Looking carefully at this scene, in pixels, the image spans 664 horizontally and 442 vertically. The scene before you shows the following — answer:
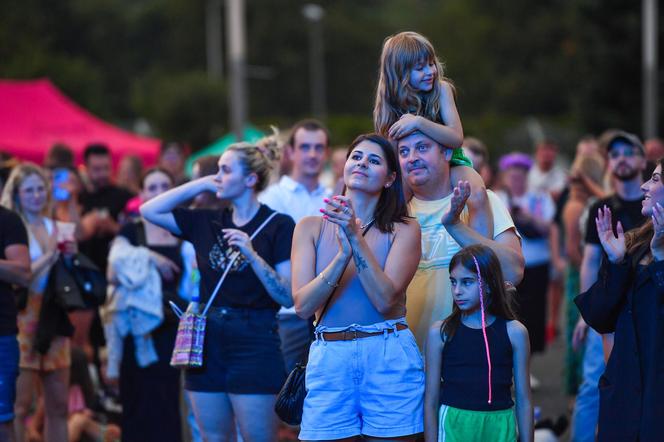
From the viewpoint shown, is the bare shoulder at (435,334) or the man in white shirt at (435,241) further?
the man in white shirt at (435,241)

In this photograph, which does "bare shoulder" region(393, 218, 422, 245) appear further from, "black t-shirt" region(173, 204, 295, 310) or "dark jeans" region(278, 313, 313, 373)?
"dark jeans" region(278, 313, 313, 373)

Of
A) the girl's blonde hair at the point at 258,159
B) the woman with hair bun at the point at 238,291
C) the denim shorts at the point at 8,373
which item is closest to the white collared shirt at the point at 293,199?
the girl's blonde hair at the point at 258,159

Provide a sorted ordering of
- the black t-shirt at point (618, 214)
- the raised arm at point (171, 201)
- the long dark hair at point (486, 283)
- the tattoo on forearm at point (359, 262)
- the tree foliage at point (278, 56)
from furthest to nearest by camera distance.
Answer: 1. the tree foliage at point (278, 56)
2. the black t-shirt at point (618, 214)
3. the raised arm at point (171, 201)
4. the long dark hair at point (486, 283)
5. the tattoo on forearm at point (359, 262)

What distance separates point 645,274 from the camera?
206 inches

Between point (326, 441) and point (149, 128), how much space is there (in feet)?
166

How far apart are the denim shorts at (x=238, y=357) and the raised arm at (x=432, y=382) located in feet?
3.86

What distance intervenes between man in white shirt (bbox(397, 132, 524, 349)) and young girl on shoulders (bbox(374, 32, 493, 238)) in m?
0.08

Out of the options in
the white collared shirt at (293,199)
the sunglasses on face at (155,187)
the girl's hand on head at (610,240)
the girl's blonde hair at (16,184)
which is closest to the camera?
the girl's hand on head at (610,240)

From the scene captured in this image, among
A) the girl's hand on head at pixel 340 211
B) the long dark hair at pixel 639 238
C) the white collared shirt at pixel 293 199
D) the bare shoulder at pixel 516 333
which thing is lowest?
the bare shoulder at pixel 516 333

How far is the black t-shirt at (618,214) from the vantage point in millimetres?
7227

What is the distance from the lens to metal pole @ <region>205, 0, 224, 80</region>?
65.9 meters

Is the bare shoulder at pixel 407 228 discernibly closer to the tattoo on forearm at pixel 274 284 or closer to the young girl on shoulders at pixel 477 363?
the young girl on shoulders at pixel 477 363

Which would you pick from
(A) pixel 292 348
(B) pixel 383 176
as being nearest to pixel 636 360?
(B) pixel 383 176

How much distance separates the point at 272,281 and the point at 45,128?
498 inches
